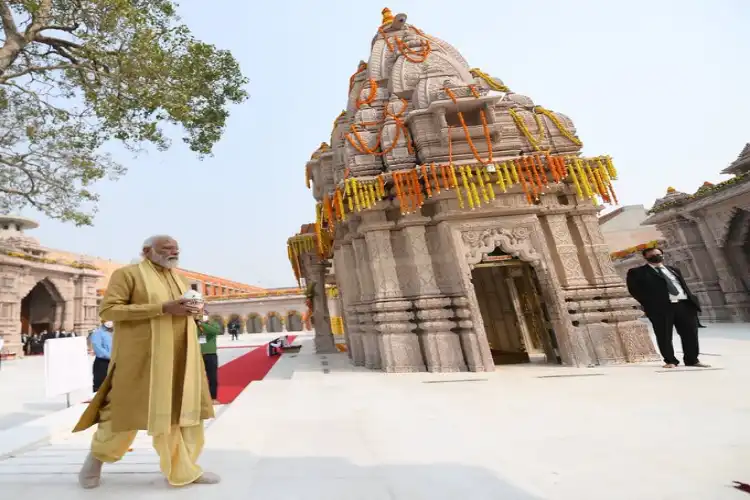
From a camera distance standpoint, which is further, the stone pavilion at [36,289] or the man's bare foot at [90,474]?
the stone pavilion at [36,289]

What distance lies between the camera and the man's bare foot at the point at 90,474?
6.68 ft

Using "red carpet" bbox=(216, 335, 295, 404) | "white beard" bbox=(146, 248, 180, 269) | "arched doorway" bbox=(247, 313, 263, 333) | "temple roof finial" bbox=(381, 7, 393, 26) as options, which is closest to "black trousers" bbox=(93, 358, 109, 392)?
"red carpet" bbox=(216, 335, 295, 404)

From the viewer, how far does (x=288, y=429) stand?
3.00 metres

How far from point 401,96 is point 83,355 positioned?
732 cm

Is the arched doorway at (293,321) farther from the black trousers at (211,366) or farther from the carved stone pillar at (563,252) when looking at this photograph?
the carved stone pillar at (563,252)

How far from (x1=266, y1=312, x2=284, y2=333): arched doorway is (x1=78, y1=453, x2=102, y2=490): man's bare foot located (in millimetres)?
34723

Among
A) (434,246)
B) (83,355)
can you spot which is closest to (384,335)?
(434,246)

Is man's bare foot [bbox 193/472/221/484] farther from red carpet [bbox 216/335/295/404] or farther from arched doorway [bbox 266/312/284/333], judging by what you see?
arched doorway [bbox 266/312/284/333]

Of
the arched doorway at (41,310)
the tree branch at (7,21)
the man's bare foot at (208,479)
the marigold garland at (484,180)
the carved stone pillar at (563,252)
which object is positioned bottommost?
the man's bare foot at (208,479)

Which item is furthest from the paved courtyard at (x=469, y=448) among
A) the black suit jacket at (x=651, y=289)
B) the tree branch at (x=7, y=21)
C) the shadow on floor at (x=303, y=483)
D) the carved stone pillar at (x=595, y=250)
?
the tree branch at (x=7, y=21)

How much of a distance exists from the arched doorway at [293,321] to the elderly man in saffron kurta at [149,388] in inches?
1350

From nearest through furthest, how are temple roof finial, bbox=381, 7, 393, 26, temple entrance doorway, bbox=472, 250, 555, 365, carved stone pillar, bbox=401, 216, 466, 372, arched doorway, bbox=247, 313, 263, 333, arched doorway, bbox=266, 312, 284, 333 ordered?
1. carved stone pillar, bbox=401, 216, 466, 372
2. temple entrance doorway, bbox=472, 250, 555, 365
3. temple roof finial, bbox=381, 7, 393, 26
4. arched doorway, bbox=266, 312, 284, 333
5. arched doorway, bbox=247, 313, 263, 333

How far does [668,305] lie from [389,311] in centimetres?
382

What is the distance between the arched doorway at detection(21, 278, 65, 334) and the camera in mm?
21894
